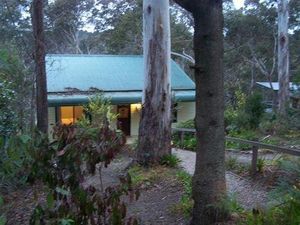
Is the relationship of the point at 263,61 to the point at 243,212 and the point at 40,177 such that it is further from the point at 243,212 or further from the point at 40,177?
the point at 40,177

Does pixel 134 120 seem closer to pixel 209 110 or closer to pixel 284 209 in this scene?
pixel 209 110

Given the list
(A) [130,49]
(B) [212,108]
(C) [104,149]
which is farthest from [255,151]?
(A) [130,49]

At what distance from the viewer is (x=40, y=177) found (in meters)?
3.51

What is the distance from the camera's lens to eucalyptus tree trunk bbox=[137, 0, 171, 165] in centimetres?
1054

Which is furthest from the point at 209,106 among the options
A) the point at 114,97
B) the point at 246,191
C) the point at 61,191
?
the point at 114,97

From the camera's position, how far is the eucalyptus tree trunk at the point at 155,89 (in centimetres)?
1054

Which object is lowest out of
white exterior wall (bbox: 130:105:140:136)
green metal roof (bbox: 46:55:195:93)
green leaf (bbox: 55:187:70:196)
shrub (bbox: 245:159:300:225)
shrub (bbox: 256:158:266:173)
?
white exterior wall (bbox: 130:105:140:136)

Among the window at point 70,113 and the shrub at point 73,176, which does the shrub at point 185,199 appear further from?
the window at point 70,113

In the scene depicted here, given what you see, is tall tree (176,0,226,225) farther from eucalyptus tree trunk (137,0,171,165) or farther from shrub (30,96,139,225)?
eucalyptus tree trunk (137,0,171,165)

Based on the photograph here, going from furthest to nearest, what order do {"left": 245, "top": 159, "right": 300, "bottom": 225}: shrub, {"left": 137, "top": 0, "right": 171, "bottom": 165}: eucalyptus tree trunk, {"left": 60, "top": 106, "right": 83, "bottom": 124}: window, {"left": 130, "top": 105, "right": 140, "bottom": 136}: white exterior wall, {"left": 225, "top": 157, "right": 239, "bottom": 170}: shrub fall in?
1. {"left": 130, "top": 105, "right": 140, "bottom": 136}: white exterior wall
2. {"left": 60, "top": 106, "right": 83, "bottom": 124}: window
3. {"left": 137, "top": 0, "right": 171, "bottom": 165}: eucalyptus tree trunk
4. {"left": 225, "top": 157, "right": 239, "bottom": 170}: shrub
5. {"left": 245, "top": 159, "right": 300, "bottom": 225}: shrub

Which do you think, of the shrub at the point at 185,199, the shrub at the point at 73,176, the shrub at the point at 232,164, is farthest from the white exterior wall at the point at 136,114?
the shrub at the point at 73,176

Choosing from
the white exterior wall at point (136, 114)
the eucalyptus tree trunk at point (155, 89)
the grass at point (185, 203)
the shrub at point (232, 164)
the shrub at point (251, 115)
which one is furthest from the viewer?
the white exterior wall at point (136, 114)

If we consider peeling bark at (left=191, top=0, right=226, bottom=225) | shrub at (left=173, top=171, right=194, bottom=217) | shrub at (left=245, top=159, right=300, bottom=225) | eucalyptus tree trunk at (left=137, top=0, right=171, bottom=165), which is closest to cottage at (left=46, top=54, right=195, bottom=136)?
eucalyptus tree trunk at (left=137, top=0, right=171, bottom=165)

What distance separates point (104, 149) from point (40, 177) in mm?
591
